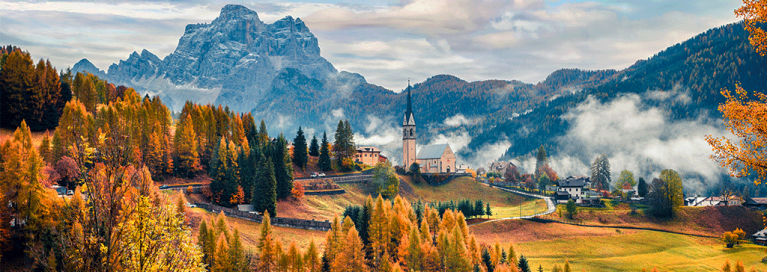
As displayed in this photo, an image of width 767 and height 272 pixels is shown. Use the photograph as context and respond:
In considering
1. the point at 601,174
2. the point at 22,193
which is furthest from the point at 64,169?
the point at 601,174

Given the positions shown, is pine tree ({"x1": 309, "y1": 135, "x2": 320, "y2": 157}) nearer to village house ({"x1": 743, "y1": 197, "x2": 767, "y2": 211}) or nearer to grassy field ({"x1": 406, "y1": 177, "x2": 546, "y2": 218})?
grassy field ({"x1": 406, "y1": 177, "x2": 546, "y2": 218})

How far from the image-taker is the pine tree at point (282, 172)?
277 feet

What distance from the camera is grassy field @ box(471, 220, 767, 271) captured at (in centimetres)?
7119

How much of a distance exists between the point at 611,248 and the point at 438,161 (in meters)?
68.1

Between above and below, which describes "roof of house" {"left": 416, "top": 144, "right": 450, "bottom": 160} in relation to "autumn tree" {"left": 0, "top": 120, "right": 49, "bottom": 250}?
above

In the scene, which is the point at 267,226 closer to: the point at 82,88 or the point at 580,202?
the point at 82,88

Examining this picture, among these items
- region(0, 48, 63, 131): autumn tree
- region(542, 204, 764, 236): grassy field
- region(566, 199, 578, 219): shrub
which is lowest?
region(542, 204, 764, 236): grassy field

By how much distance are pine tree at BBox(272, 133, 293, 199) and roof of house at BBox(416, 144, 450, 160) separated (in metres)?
63.0

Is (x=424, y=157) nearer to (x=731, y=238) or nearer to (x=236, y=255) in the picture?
(x=731, y=238)

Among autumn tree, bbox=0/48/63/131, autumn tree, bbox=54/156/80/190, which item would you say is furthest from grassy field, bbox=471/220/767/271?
autumn tree, bbox=0/48/63/131

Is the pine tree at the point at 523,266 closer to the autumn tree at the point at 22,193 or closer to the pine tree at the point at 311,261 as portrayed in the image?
the pine tree at the point at 311,261

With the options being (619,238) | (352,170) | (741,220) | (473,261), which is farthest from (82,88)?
(741,220)

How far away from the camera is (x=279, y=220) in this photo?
7025cm

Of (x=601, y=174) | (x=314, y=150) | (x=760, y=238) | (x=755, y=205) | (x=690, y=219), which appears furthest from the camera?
(x=601, y=174)
